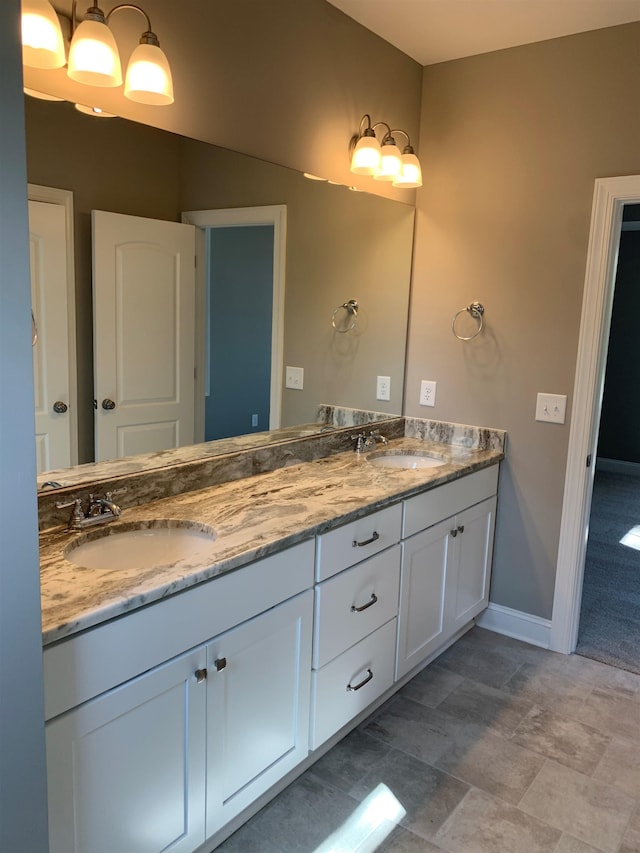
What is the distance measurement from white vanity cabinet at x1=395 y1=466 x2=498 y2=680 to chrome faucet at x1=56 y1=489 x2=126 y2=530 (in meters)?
1.00

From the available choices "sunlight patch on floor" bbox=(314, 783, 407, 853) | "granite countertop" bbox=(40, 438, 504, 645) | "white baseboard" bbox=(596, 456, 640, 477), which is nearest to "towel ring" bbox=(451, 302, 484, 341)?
"granite countertop" bbox=(40, 438, 504, 645)

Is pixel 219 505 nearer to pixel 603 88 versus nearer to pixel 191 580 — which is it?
pixel 191 580

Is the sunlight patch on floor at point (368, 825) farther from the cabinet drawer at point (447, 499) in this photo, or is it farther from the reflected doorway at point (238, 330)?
the reflected doorway at point (238, 330)

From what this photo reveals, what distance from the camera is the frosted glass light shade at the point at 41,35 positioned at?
148 centimetres

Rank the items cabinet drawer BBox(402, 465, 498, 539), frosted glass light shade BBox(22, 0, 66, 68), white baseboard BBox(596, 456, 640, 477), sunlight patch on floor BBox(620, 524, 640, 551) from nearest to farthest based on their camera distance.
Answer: frosted glass light shade BBox(22, 0, 66, 68), cabinet drawer BBox(402, 465, 498, 539), sunlight patch on floor BBox(620, 524, 640, 551), white baseboard BBox(596, 456, 640, 477)

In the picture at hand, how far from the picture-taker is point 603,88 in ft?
8.25

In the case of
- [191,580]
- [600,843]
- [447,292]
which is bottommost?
[600,843]

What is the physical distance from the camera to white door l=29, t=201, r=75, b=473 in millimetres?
1646

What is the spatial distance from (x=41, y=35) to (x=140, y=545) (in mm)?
1254

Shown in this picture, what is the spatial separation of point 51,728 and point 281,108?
200 centimetres

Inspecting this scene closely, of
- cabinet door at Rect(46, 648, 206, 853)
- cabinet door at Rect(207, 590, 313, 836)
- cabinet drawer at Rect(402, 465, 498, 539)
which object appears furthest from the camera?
cabinet drawer at Rect(402, 465, 498, 539)

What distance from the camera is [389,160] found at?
2633 mm

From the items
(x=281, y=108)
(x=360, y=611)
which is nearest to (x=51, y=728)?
(x=360, y=611)

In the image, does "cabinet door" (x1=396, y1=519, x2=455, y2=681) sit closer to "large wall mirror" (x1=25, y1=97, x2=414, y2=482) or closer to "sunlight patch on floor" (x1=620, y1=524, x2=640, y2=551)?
"large wall mirror" (x1=25, y1=97, x2=414, y2=482)
